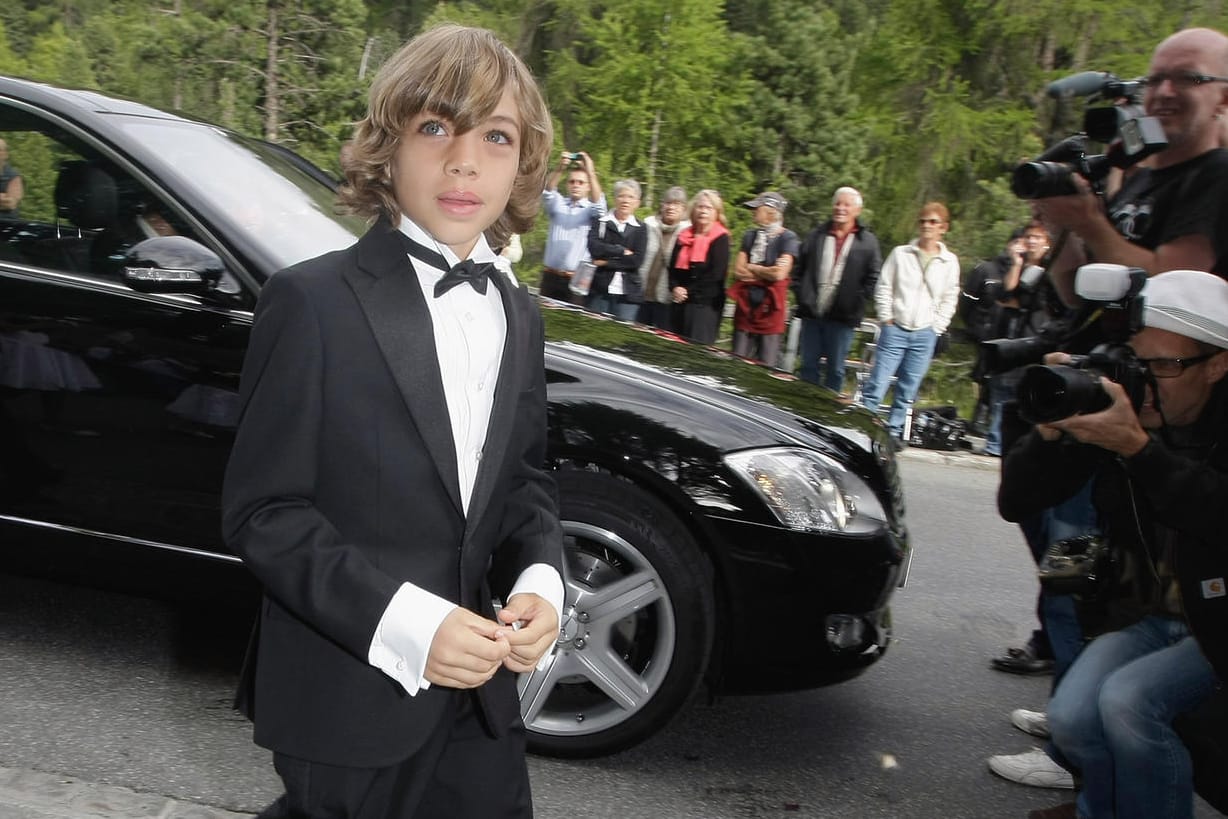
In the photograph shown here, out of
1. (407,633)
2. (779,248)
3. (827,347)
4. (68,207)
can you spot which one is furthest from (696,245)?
(407,633)

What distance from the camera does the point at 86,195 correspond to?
3.37 meters

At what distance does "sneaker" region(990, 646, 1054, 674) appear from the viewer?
438cm

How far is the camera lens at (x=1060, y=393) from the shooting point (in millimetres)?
2514

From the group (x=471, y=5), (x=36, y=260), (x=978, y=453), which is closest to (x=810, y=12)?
(x=471, y=5)

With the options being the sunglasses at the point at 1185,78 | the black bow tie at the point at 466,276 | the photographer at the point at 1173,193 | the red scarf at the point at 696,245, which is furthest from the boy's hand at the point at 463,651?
the red scarf at the point at 696,245

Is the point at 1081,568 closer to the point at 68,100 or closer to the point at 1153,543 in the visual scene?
the point at 1153,543

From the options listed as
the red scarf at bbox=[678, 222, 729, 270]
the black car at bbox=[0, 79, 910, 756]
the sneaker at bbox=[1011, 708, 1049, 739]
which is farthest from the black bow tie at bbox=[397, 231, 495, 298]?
the red scarf at bbox=[678, 222, 729, 270]

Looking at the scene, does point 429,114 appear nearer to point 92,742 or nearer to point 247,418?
point 247,418

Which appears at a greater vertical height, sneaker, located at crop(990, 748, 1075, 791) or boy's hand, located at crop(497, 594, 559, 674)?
boy's hand, located at crop(497, 594, 559, 674)

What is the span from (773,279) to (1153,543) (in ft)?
20.2

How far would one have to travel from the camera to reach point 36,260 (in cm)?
336

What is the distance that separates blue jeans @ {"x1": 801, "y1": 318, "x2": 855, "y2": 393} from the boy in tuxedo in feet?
23.0

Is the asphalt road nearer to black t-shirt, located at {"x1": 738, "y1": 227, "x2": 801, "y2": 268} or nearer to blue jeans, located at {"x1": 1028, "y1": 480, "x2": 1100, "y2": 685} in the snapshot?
blue jeans, located at {"x1": 1028, "y1": 480, "x2": 1100, "y2": 685}

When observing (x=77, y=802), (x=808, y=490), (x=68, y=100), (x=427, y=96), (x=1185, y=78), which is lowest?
(x=77, y=802)
